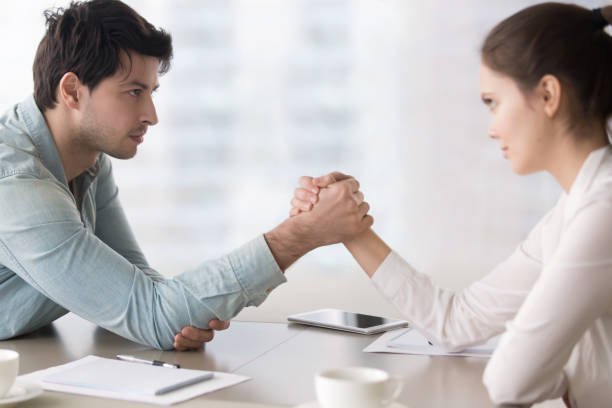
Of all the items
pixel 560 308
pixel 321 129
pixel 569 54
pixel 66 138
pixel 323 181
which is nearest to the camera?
pixel 560 308

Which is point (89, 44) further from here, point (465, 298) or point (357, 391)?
point (357, 391)

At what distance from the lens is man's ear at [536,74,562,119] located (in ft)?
3.72

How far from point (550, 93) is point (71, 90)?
1.18 m

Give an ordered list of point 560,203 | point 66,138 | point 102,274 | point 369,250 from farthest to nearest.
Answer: point 66,138 < point 369,250 < point 102,274 < point 560,203

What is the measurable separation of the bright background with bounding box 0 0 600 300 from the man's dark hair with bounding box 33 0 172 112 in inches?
56.1

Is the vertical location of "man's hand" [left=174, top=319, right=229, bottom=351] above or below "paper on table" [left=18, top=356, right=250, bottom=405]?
below

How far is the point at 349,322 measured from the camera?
1.73 meters

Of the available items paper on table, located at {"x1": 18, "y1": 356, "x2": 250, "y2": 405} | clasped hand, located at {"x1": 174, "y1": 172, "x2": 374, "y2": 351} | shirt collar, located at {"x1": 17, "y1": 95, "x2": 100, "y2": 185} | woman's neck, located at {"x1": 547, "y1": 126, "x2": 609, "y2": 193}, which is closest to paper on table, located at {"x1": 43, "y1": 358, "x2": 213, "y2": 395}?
paper on table, located at {"x1": 18, "y1": 356, "x2": 250, "y2": 405}

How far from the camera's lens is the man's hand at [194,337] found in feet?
4.75

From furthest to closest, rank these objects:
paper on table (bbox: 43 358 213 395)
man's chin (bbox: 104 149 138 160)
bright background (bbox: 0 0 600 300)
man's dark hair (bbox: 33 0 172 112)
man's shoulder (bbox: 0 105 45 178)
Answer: bright background (bbox: 0 0 600 300)
man's chin (bbox: 104 149 138 160)
man's dark hair (bbox: 33 0 172 112)
man's shoulder (bbox: 0 105 45 178)
paper on table (bbox: 43 358 213 395)

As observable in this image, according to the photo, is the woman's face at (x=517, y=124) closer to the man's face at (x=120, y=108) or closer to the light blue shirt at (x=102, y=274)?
the light blue shirt at (x=102, y=274)

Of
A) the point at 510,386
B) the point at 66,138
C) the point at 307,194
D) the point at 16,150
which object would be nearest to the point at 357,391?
the point at 510,386

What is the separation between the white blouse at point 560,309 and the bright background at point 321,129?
5.28ft

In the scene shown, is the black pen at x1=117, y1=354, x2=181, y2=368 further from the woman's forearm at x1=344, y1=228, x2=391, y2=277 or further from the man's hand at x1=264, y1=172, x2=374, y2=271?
the woman's forearm at x1=344, y1=228, x2=391, y2=277
